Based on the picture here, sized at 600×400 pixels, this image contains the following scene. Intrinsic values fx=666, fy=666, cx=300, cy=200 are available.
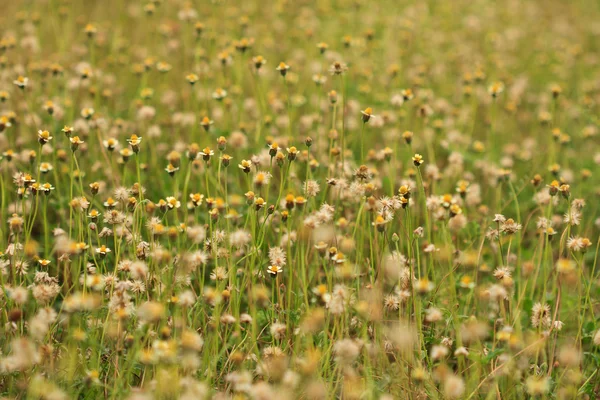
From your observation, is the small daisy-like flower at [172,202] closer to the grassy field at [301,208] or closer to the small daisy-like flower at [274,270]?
the grassy field at [301,208]

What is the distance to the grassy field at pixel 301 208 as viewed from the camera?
2.23m

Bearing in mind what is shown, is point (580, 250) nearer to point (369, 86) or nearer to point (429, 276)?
point (429, 276)

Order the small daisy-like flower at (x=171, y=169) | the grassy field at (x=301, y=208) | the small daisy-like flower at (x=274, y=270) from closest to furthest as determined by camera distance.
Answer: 1. the grassy field at (x=301, y=208)
2. the small daisy-like flower at (x=274, y=270)
3. the small daisy-like flower at (x=171, y=169)

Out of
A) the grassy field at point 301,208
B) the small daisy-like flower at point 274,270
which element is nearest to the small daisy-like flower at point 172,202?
the grassy field at point 301,208

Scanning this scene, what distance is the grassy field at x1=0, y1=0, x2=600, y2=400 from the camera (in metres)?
2.23

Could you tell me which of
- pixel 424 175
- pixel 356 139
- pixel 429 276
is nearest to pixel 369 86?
pixel 356 139

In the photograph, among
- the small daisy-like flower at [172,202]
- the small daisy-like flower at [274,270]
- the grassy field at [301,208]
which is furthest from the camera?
the small daisy-like flower at [172,202]

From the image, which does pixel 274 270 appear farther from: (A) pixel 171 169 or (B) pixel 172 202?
(A) pixel 171 169

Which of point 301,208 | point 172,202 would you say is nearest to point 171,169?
point 172,202

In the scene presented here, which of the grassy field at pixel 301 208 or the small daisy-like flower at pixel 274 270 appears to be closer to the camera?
the grassy field at pixel 301 208

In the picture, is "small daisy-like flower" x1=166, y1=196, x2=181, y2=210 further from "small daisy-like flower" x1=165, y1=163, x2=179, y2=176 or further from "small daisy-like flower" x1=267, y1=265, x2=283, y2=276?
"small daisy-like flower" x1=267, y1=265, x2=283, y2=276

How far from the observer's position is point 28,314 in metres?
2.63

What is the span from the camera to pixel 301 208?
8.71ft

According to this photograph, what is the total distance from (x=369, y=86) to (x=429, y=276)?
6.88 ft
